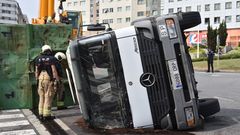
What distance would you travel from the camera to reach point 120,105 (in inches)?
298

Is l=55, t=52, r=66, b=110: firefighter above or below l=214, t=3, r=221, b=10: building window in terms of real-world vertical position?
below

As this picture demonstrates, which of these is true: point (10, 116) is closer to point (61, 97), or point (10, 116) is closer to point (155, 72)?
point (61, 97)

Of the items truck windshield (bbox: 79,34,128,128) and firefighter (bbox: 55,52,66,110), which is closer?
truck windshield (bbox: 79,34,128,128)

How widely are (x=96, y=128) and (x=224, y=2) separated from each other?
3007 inches

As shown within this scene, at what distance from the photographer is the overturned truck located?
7441mm

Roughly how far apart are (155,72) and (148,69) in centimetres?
13

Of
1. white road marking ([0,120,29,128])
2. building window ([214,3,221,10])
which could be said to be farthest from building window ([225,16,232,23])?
white road marking ([0,120,29,128])

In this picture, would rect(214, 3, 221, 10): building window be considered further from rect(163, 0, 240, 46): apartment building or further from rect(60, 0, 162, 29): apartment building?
rect(60, 0, 162, 29): apartment building

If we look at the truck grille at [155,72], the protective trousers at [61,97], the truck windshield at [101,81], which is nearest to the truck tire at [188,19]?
the truck grille at [155,72]

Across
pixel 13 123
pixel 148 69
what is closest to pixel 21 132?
pixel 13 123

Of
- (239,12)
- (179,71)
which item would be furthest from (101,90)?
(239,12)

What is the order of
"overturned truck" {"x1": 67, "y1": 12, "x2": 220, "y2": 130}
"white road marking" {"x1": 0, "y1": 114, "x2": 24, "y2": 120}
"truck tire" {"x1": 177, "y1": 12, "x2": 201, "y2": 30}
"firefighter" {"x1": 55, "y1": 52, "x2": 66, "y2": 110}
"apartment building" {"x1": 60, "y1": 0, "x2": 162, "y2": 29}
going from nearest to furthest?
"overturned truck" {"x1": 67, "y1": 12, "x2": 220, "y2": 130}, "truck tire" {"x1": 177, "y1": 12, "x2": 201, "y2": 30}, "white road marking" {"x1": 0, "y1": 114, "x2": 24, "y2": 120}, "firefighter" {"x1": 55, "y1": 52, "x2": 66, "y2": 110}, "apartment building" {"x1": 60, "y1": 0, "x2": 162, "y2": 29}

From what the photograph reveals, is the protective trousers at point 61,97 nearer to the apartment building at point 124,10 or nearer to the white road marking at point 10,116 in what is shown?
the white road marking at point 10,116

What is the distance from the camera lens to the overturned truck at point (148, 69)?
7.44 meters
